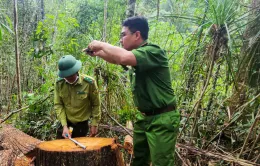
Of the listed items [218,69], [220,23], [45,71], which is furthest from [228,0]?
[45,71]

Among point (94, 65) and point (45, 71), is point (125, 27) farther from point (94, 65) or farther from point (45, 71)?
point (45, 71)

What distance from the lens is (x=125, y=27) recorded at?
7.92 feet

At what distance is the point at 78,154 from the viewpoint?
2.58 meters

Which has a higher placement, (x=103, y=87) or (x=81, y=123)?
(x=103, y=87)

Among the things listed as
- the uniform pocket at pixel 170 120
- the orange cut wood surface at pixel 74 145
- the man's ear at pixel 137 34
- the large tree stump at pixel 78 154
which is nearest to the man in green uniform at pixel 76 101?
the orange cut wood surface at pixel 74 145

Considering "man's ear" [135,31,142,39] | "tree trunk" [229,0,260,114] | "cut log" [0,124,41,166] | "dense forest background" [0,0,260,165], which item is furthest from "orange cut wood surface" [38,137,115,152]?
"tree trunk" [229,0,260,114]

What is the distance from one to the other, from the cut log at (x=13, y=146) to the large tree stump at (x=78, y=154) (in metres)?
0.64

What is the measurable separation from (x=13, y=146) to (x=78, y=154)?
1562 mm

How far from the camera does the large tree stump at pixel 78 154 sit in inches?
101

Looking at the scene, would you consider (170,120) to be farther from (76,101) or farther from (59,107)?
(59,107)

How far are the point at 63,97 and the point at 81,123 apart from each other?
48cm

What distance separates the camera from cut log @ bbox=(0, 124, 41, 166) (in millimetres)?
3191

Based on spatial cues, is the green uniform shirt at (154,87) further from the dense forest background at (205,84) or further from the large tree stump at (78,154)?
the dense forest background at (205,84)

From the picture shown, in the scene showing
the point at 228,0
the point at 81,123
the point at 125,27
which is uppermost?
the point at 228,0
